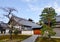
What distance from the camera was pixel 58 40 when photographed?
32.2 meters

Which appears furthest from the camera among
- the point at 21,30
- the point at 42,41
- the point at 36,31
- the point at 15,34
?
the point at 21,30

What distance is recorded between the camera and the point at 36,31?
5025 cm

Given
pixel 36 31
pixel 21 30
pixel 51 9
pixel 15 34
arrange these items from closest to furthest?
pixel 51 9 < pixel 15 34 < pixel 36 31 < pixel 21 30

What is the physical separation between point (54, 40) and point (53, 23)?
4.99 m

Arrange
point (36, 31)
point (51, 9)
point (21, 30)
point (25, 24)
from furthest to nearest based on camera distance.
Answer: point (25, 24), point (21, 30), point (36, 31), point (51, 9)

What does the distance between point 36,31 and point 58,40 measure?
1840 cm

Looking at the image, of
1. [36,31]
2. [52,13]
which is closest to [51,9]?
[52,13]

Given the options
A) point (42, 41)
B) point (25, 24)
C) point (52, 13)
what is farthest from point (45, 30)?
point (25, 24)

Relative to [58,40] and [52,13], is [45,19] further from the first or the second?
[58,40]

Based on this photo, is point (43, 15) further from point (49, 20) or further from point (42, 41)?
point (42, 41)

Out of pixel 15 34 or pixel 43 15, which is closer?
pixel 43 15

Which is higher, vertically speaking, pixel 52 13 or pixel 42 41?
pixel 52 13

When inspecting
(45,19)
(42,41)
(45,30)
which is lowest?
(42,41)

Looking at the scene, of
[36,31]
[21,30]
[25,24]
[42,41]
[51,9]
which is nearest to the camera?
[42,41]
